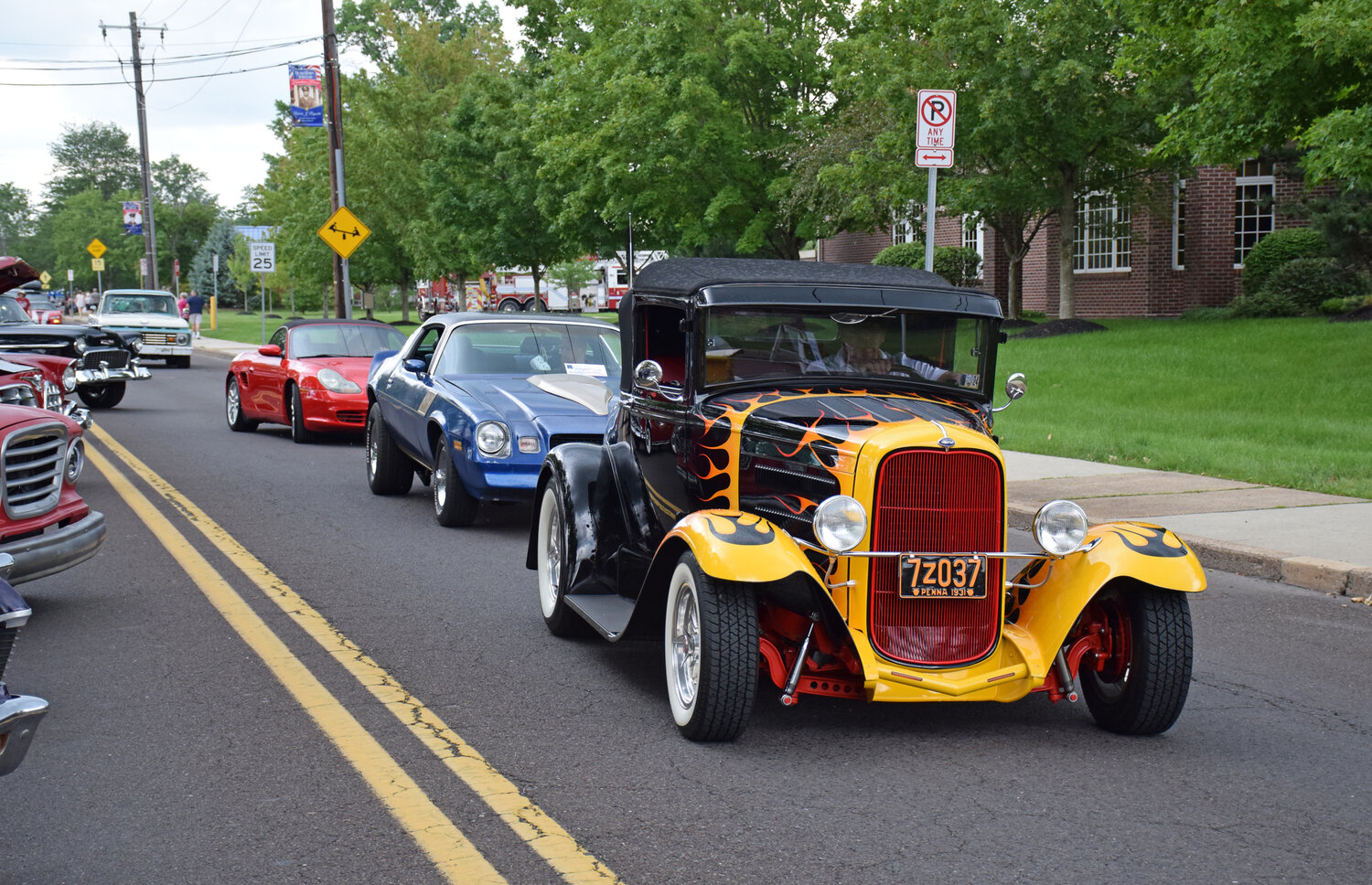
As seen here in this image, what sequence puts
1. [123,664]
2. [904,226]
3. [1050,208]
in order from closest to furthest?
1. [123,664]
2. [1050,208]
3. [904,226]

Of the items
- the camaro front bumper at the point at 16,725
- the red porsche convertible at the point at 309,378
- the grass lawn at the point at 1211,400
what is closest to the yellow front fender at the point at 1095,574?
the camaro front bumper at the point at 16,725

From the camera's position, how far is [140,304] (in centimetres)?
3134

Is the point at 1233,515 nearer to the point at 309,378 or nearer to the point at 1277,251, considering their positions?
the point at 309,378

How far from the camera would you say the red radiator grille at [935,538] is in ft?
15.9

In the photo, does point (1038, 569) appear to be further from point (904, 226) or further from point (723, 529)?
point (904, 226)

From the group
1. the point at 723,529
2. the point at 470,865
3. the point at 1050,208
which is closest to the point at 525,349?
the point at 723,529

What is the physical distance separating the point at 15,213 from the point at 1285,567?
19736 cm

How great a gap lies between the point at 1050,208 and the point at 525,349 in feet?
63.6

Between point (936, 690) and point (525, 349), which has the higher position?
point (525, 349)

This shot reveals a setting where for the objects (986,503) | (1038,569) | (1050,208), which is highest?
(1050,208)

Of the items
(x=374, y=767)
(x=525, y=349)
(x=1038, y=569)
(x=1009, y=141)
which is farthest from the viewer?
(x=1009, y=141)

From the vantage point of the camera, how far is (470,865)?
12.3 feet

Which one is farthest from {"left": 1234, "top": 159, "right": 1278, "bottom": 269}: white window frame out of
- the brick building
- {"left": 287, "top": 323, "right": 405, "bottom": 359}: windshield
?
{"left": 287, "top": 323, "right": 405, "bottom": 359}: windshield

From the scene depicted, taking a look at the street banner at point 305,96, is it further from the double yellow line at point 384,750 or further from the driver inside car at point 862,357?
the driver inside car at point 862,357
